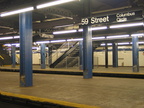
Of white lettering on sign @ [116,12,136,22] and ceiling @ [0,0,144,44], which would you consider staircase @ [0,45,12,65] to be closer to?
ceiling @ [0,0,144,44]

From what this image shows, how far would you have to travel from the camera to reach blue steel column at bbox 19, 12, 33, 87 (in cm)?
788

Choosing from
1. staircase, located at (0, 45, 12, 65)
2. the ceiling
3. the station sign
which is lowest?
staircase, located at (0, 45, 12, 65)

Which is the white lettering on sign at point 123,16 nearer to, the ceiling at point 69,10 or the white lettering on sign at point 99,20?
the white lettering on sign at point 99,20

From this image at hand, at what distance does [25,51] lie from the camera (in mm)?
7902

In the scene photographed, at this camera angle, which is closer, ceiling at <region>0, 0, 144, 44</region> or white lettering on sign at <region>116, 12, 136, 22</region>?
white lettering on sign at <region>116, 12, 136, 22</region>

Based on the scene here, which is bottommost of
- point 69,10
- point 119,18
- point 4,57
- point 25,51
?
point 4,57

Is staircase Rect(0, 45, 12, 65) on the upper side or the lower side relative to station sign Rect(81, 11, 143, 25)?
lower

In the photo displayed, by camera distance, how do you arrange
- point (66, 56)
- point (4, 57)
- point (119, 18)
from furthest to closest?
point (4, 57)
point (66, 56)
point (119, 18)

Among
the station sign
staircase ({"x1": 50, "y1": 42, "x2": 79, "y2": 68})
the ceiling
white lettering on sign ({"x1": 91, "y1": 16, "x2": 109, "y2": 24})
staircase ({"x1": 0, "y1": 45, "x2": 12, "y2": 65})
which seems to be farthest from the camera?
staircase ({"x1": 0, "y1": 45, "x2": 12, "y2": 65})

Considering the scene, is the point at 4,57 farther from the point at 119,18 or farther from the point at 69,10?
the point at 119,18

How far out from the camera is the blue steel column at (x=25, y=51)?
25.8 ft

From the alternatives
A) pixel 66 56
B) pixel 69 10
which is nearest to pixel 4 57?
pixel 66 56

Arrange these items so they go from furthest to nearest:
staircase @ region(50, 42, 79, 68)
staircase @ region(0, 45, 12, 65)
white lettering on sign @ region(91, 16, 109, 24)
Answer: staircase @ region(0, 45, 12, 65) → staircase @ region(50, 42, 79, 68) → white lettering on sign @ region(91, 16, 109, 24)

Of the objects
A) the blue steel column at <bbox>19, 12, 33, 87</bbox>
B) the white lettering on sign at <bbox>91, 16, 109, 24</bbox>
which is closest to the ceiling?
the blue steel column at <bbox>19, 12, 33, 87</bbox>
